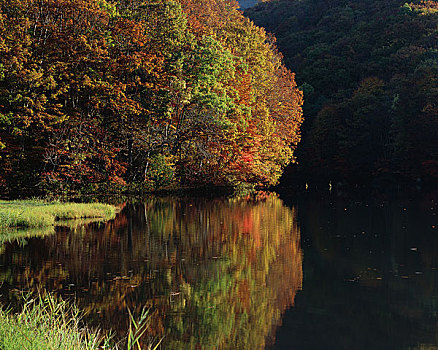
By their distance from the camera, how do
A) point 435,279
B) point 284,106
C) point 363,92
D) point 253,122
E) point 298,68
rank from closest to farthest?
1. point 435,279
2. point 253,122
3. point 284,106
4. point 363,92
5. point 298,68

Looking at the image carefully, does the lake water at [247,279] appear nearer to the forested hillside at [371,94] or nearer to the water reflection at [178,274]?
the water reflection at [178,274]

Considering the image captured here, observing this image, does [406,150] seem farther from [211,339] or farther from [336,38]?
[211,339]

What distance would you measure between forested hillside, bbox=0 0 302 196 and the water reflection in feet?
42.1

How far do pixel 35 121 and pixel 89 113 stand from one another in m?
4.11

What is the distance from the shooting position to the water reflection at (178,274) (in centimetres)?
1105

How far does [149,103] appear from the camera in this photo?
40.6 m

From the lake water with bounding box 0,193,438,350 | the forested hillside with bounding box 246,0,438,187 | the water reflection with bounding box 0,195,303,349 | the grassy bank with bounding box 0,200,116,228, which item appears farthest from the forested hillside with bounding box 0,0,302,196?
the forested hillside with bounding box 246,0,438,187

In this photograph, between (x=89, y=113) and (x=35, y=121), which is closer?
(x=35, y=121)

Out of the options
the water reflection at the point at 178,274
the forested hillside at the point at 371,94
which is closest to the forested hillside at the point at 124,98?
the water reflection at the point at 178,274

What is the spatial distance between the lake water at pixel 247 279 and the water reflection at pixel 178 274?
32mm

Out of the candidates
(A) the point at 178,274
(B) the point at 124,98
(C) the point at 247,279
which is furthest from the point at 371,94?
(A) the point at 178,274

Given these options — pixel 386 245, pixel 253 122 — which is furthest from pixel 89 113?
pixel 386 245

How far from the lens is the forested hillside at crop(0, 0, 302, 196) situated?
36281 mm

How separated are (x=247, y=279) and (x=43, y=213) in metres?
13.2
